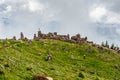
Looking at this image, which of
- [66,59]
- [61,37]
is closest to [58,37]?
[61,37]

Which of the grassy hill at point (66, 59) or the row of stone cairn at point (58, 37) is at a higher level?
the row of stone cairn at point (58, 37)

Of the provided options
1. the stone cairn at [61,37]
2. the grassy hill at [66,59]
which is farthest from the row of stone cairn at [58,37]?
the grassy hill at [66,59]

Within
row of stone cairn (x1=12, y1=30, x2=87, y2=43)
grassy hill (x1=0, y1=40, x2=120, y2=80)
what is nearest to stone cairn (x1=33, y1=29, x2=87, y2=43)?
row of stone cairn (x1=12, y1=30, x2=87, y2=43)

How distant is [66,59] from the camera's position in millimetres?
122812

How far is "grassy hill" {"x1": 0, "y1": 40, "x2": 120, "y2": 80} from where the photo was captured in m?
84.3

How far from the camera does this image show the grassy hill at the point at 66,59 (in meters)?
84.3

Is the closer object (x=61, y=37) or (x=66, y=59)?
(x=66, y=59)

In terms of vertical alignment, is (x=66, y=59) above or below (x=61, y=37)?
below

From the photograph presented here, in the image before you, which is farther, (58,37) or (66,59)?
(58,37)

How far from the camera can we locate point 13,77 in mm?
62531

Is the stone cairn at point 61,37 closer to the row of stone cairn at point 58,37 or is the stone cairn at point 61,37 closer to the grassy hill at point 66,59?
the row of stone cairn at point 58,37

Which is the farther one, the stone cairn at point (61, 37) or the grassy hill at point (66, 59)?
the stone cairn at point (61, 37)

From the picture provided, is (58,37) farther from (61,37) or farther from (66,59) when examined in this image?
(66,59)

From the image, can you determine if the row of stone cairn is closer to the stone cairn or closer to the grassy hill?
the stone cairn
